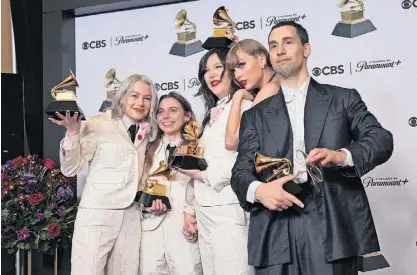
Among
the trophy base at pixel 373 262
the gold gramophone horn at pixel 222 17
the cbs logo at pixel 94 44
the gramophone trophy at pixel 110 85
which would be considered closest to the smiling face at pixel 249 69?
the gold gramophone horn at pixel 222 17

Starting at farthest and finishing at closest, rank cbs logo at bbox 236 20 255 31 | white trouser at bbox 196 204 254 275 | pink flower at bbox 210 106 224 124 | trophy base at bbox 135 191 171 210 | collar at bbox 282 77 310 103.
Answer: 1. cbs logo at bbox 236 20 255 31
2. trophy base at bbox 135 191 171 210
3. pink flower at bbox 210 106 224 124
4. white trouser at bbox 196 204 254 275
5. collar at bbox 282 77 310 103

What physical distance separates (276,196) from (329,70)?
2.07 metres

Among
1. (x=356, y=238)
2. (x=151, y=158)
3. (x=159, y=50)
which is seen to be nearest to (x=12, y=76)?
(x=159, y=50)

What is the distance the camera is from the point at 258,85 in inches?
116

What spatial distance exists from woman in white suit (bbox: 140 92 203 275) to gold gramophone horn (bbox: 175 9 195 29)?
51.6 inches

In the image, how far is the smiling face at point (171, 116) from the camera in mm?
3270

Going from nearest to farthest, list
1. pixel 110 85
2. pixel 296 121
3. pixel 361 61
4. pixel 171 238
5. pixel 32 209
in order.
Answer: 1. pixel 296 121
2. pixel 171 238
3. pixel 32 209
4. pixel 361 61
5. pixel 110 85

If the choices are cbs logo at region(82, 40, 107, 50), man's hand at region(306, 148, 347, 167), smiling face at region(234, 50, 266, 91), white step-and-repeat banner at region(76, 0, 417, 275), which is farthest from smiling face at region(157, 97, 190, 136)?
cbs logo at region(82, 40, 107, 50)

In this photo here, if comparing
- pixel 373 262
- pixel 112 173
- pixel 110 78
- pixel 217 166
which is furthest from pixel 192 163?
pixel 110 78

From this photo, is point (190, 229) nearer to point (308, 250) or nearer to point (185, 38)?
point (308, 250)

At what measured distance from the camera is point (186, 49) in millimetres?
4480

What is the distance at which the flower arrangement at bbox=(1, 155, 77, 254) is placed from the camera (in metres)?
3.68

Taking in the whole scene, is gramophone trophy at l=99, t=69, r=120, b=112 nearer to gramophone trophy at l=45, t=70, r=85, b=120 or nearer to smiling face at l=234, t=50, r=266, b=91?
gramophone trophy at l=45, t=70, r=85, b=120

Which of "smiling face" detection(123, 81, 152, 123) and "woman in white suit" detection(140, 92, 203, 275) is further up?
"smiling face" detection(123, 81, 152, 123)
